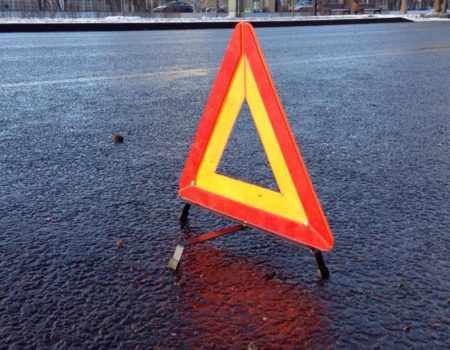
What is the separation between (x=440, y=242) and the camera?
283 cm

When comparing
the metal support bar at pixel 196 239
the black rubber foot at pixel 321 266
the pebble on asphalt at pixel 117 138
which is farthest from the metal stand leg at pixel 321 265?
the pebble on asphalt at pixel 117 138

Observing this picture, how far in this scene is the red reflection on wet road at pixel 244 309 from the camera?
2004mm

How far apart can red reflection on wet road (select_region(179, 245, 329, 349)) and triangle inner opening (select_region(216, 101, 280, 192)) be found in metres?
1.24

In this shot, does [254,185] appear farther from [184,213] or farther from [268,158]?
[184,213]

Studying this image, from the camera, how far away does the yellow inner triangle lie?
99.6 inches

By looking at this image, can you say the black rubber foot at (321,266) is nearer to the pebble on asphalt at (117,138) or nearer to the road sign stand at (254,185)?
the road sign stand at (254,185)

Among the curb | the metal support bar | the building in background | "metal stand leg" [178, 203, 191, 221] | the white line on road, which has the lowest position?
the building in background

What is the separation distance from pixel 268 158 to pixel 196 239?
0.49m

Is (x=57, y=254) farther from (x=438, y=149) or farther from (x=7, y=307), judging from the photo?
(x=438, y=149)

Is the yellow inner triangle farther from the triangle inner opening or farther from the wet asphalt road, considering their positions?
the triangle inner opening

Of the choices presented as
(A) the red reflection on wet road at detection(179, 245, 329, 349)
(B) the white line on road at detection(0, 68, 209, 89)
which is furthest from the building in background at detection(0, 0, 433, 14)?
(A) the red reflection on wet road at detection(179, 245, 329, 349)

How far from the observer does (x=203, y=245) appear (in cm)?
279

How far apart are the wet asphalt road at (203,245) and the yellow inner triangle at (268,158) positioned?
0.78 ft

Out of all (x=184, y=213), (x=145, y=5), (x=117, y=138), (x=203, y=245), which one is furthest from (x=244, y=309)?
(x=145, y=5)
